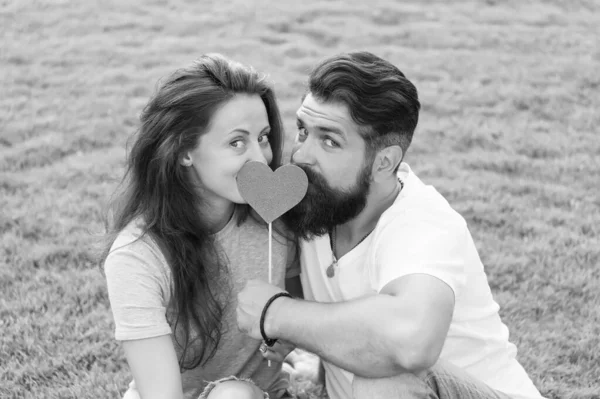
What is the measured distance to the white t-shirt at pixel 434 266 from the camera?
2422 millimetres

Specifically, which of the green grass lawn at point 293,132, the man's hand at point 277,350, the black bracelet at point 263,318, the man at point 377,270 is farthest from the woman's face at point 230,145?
the green grass lawn at point 293,132

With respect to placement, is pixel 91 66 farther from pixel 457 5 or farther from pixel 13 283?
pixel 457 5

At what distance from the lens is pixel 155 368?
2.44 meters

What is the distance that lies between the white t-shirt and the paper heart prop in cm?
30

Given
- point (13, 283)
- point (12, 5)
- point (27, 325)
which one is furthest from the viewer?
point (12, 5)

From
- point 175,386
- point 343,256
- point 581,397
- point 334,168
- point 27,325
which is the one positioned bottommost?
point 581,397

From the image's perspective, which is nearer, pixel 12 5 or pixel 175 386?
pixel 175 386

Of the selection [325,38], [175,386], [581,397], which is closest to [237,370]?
[175,386]

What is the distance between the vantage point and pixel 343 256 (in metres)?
2.70

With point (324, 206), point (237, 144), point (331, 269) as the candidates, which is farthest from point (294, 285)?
point (237, 144)

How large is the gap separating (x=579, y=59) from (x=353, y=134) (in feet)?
16.2

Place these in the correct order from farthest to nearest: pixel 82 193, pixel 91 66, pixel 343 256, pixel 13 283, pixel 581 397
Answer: pixel 91 66, pixel 82 193, pixel 13 283, pixel 581 397, pixel 343 256

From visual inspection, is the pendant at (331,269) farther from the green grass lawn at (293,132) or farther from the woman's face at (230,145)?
the green grass lawn at (293,132)

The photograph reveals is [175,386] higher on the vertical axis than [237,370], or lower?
higher
